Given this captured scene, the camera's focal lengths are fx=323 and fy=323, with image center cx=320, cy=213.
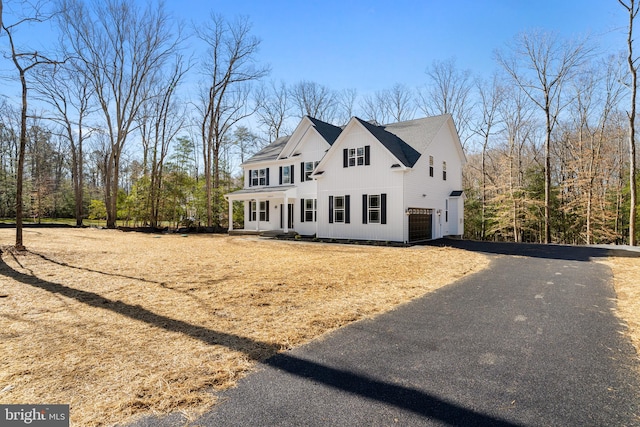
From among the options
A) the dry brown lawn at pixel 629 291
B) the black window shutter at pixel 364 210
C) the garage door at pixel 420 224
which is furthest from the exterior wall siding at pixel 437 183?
the dry brown lawn at pixel 629 291

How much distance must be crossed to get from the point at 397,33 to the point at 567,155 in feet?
65.2

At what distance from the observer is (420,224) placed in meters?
16.8

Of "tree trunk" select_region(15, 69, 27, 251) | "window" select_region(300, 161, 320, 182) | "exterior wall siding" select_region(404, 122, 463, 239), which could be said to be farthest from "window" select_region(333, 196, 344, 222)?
"tree trunk" select_region(15, 69, 27, 251)

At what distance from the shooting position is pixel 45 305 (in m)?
4.97

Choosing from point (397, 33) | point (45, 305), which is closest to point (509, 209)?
point (397, 33)

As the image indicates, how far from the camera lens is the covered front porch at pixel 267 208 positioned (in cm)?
1984

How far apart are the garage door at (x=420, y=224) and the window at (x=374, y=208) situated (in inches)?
52.0

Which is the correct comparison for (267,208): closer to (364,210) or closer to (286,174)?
(286,174)

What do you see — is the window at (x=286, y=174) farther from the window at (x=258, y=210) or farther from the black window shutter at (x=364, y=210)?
the black window shutter at (x=364, y=210)

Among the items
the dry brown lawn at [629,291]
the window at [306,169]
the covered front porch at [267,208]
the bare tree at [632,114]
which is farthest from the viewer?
the covered front porch at [267,208]

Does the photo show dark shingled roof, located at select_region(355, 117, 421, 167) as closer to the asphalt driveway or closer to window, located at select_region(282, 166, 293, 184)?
window, located at select_region(282, 166, 293, 184)

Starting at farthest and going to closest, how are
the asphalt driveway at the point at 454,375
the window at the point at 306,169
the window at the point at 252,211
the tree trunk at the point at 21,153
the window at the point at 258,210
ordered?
the window at the point at 252,211 < the window at the point at 258,210 < the window at the point at 306,169 < the tree trunk at the point at 21,153 < the asphalt driveway at the point at 454,375

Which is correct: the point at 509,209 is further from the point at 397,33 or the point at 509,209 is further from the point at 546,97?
the point at 397,33

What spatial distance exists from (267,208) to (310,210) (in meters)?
3.79
